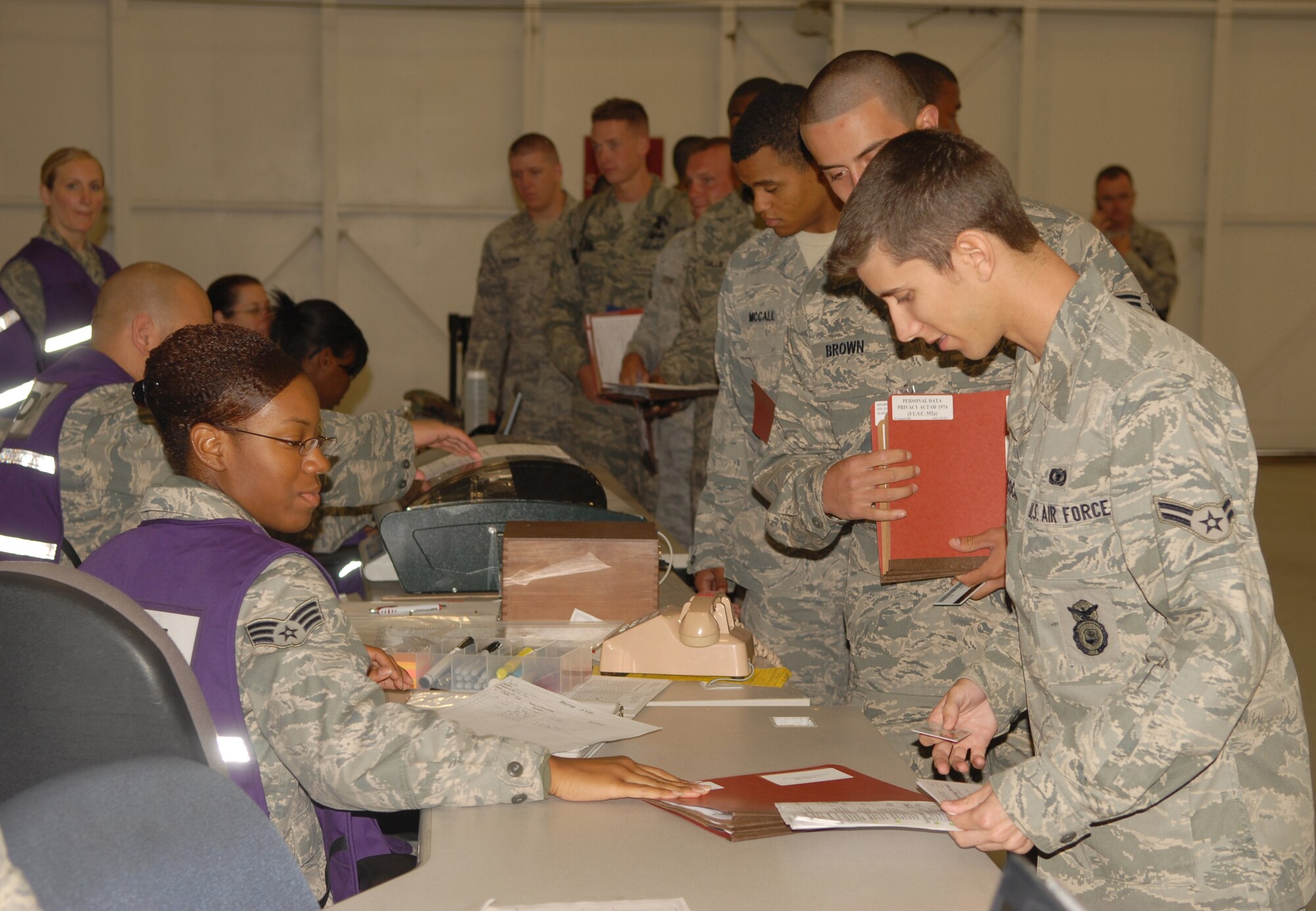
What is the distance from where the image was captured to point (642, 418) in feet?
14.5

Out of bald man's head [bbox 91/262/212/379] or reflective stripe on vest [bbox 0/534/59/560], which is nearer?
reflective stripe on vest [bbox 0/534/59/560]

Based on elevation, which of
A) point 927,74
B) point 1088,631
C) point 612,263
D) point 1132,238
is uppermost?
point 1132,238

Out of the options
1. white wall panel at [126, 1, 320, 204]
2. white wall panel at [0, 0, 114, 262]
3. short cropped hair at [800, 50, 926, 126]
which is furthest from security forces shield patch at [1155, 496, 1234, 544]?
white wall panel at [0, 0, 114, 262]

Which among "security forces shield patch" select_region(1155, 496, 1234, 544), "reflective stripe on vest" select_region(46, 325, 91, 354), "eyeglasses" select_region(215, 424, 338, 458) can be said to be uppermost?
"reflective stripe on vest" select_region(46, 325, 91, 354)

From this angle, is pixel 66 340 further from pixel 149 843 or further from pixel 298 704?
pixel 149 843

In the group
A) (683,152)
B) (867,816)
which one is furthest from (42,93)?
(867,816)

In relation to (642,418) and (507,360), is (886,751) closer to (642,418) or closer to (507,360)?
(642,418)

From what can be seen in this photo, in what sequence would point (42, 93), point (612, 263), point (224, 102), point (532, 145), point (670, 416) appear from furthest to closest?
point (224, 102) → point (42, 93) → point (532, 145) → point (612, 263) → point (670, 416)

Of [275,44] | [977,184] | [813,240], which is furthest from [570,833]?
[275,44]

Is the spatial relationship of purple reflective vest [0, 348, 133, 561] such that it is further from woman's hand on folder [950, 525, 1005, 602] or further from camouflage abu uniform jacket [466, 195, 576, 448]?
camouflage abu uniform jacket [466, 195, 576, 448]

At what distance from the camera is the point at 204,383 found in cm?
169

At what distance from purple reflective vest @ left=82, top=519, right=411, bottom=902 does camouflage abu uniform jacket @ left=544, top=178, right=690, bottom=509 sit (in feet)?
11.5

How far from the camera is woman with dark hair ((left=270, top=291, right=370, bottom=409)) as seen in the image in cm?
356

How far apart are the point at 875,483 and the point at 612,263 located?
3.55 m
